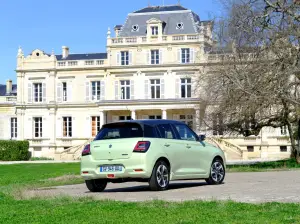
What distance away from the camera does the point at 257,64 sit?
2530 cm

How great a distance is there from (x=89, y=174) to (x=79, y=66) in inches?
2019

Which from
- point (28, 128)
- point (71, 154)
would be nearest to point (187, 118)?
point (71, 154)

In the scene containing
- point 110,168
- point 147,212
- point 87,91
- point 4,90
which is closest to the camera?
point 147,212

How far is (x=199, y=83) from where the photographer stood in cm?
3172

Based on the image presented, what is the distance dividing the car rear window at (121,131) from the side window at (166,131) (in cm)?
58

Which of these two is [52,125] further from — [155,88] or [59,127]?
[155,88]

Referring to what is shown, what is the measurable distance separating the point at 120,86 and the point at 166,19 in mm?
7866

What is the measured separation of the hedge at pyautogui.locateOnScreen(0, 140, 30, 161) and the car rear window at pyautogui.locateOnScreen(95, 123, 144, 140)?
1677 inches

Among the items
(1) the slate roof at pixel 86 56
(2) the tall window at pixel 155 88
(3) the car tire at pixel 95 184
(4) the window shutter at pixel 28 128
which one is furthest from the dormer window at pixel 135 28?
(3) the car tire at pixel 95 184

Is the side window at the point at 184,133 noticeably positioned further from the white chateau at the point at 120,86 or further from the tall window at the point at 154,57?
the tall window at the point at 154,57

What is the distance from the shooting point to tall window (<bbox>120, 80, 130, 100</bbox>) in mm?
63344

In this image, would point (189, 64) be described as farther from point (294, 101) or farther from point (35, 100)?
point (294, 101)

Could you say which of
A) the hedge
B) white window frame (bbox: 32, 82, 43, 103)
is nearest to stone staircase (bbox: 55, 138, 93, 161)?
the hedge

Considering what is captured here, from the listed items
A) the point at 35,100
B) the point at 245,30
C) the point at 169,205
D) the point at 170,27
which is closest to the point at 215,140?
the point at 170,27
